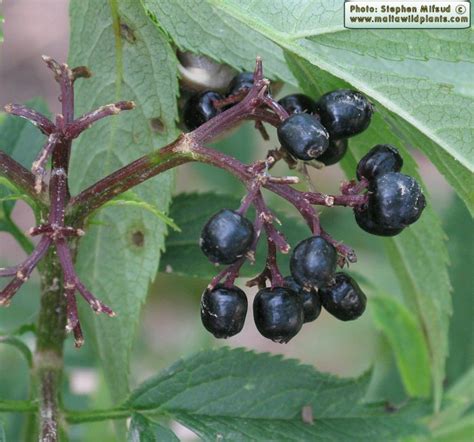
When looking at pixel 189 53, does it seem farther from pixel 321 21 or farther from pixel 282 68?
pixel 321 21

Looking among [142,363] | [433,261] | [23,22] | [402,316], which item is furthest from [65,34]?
[433,261]

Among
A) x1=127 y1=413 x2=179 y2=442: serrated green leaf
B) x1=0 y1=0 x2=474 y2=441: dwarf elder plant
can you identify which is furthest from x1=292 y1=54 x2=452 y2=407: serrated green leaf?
x1=127 y1=413 x2=179 y2=442: serrated green leaf

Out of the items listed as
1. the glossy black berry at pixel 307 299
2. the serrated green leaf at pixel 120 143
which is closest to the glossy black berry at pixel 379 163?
the glossy black berry at pixel 307 299

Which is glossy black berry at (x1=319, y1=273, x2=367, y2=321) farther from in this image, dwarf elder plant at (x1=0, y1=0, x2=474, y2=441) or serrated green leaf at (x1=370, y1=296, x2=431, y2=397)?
serrated green leaf at (x1=370, y1=296, x2=431, y2=397)

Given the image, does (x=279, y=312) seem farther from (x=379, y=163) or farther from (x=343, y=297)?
(x=379, y=163)

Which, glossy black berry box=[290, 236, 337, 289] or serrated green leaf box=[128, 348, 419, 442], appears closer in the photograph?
glossy black berry box=[290, 236, 337, 289]

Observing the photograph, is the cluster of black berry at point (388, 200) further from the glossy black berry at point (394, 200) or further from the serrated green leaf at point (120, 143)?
the serrated green leaf at point (120, 143)

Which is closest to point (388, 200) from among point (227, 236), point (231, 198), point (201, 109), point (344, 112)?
point (344, 112)
